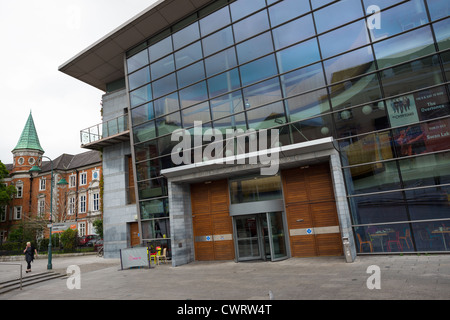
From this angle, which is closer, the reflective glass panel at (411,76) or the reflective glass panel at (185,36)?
the reflective glass panel at (411,76)

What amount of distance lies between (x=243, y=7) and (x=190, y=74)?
4627 mm

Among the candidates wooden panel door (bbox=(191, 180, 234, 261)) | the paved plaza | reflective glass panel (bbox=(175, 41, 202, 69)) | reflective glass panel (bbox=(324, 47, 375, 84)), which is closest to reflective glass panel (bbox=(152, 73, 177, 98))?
reflective glass panel (bbox=(175, 41, 202, 69))

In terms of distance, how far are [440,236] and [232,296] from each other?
27.1ft

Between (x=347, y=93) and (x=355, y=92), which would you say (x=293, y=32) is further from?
(x=355, y=92)

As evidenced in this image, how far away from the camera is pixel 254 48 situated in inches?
612

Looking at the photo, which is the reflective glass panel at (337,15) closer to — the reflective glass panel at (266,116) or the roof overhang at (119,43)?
the reflective glass panel at (266,116)

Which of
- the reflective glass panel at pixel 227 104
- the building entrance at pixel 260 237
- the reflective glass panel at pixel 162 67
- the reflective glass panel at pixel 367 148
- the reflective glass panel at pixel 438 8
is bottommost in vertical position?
the building entrance at pixel 260 237

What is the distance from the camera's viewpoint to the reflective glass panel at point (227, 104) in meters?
15.7

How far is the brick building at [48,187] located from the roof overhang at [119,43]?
2853cm

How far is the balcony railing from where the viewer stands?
21741mm

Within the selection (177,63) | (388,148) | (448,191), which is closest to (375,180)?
(388,148)

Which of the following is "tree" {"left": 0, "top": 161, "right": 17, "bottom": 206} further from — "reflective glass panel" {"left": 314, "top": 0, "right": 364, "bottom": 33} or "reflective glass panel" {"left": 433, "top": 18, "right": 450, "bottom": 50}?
"reflective glass panel" {"left": 433, "top": 18, "right": 450, "bottom": 50}

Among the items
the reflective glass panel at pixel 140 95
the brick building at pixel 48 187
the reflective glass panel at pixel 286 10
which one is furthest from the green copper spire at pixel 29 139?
the reflective glass panel at pixel 286 10
